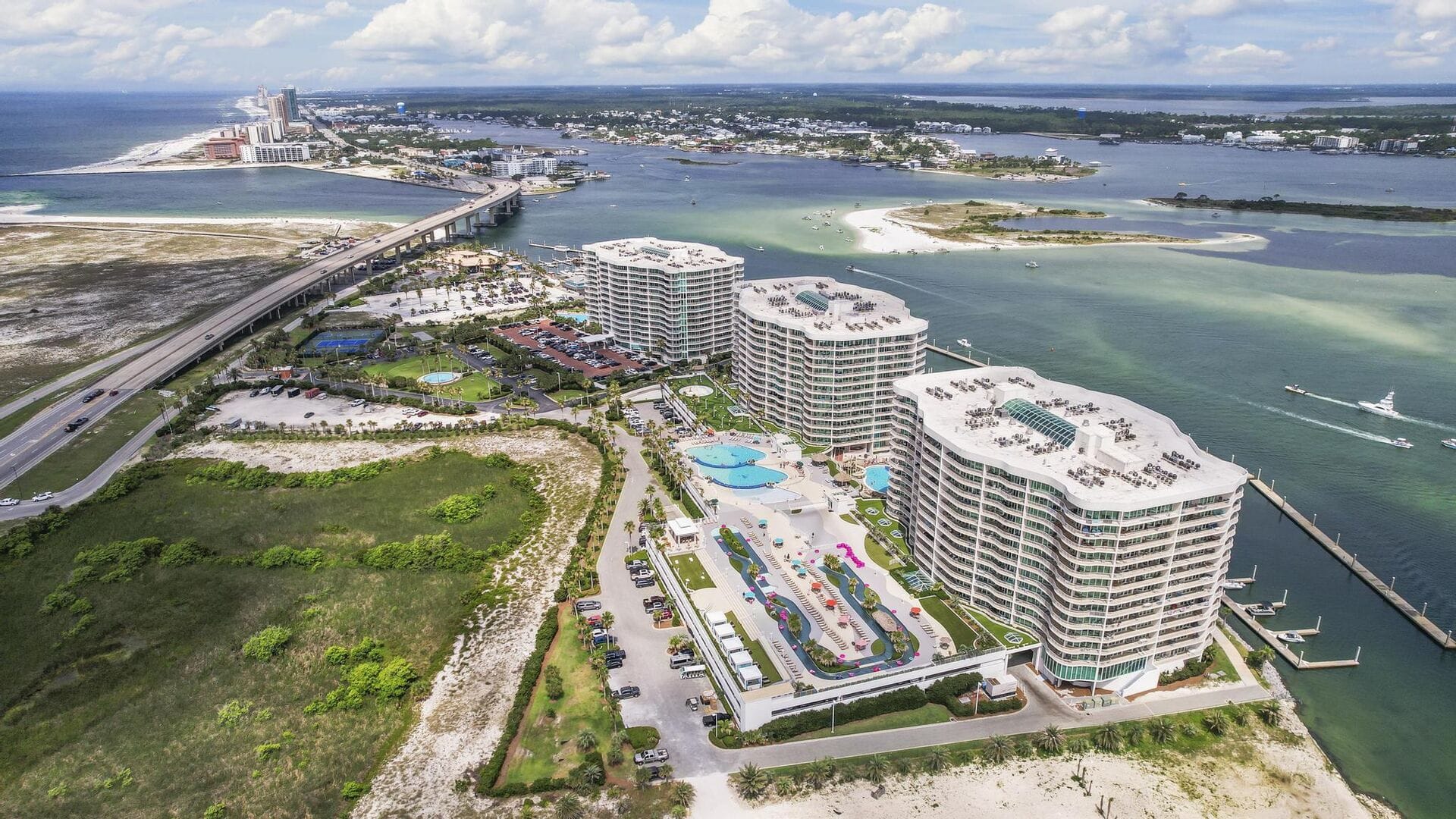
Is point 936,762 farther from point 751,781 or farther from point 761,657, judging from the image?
point 761,657

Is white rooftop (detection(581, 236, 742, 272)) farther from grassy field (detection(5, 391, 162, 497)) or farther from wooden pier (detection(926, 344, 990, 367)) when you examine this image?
grassy field (detection(5, 391, 162, 497))

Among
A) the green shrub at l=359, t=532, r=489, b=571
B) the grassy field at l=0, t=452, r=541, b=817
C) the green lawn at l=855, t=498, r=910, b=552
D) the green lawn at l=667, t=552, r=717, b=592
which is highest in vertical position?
the green lawn at l=855, t=498, r=910, b=552

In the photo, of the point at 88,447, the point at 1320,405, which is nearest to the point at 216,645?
the point at 88,447

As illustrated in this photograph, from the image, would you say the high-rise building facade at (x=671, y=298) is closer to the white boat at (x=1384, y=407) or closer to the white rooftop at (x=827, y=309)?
the white rooftop at (x=827, y=309)

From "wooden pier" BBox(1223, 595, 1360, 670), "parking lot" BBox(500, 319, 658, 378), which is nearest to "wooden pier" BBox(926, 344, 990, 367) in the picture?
"parking lot" BBox(500, 319, 658, 378)

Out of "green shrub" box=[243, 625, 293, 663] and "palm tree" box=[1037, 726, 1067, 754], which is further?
"green shrub" box=[243, 625, 293, 663]

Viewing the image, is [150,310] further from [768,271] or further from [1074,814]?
[1074,814]
